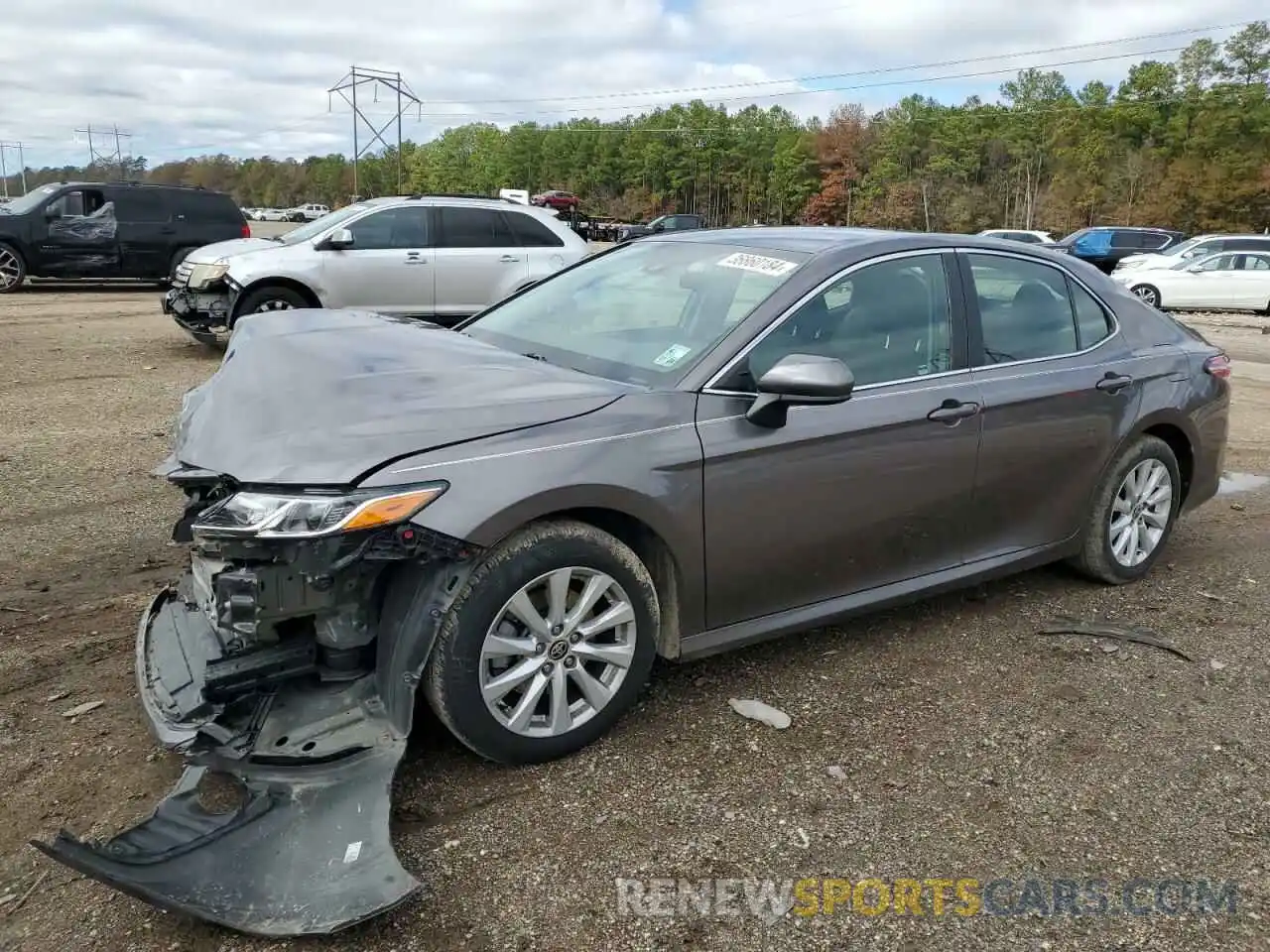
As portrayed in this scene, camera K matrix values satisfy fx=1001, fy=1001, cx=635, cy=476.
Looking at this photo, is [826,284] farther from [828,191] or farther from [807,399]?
[828,191]

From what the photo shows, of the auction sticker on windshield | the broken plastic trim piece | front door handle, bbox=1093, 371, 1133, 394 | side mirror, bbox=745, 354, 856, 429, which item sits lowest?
the broken plastic trim piece

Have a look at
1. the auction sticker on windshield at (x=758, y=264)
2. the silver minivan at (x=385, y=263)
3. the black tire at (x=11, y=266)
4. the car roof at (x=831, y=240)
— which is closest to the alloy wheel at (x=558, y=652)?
the auction sticker on windshield at (x=758, y=264)

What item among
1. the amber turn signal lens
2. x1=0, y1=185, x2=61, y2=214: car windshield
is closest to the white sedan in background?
x1=0, y1=185, x2=61, y2=214: car windshield

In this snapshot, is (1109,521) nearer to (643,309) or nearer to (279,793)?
(643,309)

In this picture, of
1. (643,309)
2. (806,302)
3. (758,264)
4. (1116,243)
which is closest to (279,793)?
(643,309)

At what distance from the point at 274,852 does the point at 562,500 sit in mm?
1192

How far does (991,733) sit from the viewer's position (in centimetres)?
344

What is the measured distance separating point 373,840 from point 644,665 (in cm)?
106

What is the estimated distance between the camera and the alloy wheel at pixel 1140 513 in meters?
4.70

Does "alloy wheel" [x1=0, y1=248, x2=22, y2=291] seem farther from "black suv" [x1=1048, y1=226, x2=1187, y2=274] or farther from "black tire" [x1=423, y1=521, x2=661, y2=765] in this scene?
"black suv" [x1=1048, y1=226, x2=1187, y2=274]

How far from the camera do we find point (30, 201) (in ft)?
54.1

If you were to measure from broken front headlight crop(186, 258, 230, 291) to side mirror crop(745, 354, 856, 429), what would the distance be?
8435mm

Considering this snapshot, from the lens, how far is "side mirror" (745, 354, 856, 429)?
316cm

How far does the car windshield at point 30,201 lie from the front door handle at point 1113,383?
17.2 m
